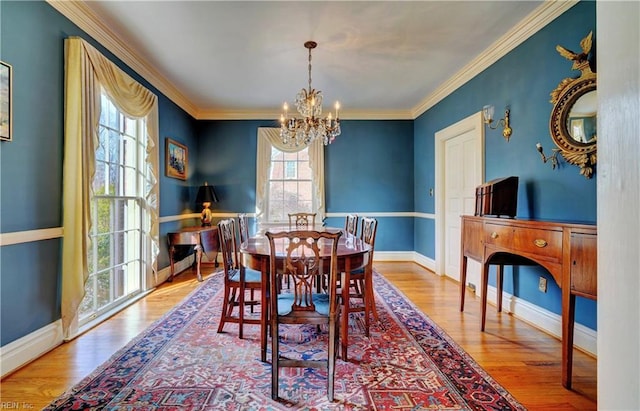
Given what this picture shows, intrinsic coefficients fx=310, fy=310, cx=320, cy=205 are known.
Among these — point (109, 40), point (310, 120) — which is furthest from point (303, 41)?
point (109, 40)

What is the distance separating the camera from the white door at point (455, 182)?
3.69m

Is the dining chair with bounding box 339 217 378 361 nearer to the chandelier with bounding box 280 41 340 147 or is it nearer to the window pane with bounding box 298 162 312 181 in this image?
the chandelier with bounding box 280 41 340 147

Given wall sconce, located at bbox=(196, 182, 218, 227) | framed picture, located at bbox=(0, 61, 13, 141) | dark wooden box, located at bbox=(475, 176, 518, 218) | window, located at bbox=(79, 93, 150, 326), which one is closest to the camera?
framed picture, located at bbox=(0, 61, 13, 141)

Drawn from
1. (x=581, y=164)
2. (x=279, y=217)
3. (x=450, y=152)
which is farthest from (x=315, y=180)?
(x=581, y=164)

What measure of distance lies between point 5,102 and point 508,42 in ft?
13.2

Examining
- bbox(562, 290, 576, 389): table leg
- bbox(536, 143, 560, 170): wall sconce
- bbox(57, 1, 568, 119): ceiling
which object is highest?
bbox(57, 1, 568, 119): ceiling

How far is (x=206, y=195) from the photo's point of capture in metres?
5.06

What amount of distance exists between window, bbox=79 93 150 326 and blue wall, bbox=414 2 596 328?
3.80 metres

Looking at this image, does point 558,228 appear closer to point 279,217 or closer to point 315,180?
point 315,180

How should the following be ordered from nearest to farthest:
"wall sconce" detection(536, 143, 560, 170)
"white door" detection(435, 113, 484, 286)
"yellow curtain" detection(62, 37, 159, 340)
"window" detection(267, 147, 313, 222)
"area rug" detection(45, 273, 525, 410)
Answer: "area rug" detection(45, 273, 525, 410), "yellow curtain" detection(62, 37, 159, 340), "wall sconce" detection(536, 143, 560, 170), "white door" detection(435, 113, 484, 286), "window" detection(267, 147, 313, 222)

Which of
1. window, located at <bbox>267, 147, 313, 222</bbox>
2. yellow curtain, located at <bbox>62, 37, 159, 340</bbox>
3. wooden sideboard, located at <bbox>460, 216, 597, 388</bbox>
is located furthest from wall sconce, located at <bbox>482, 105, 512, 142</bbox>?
yellow curtain, located at <bbox>62, 37, 159, 340</bbox>

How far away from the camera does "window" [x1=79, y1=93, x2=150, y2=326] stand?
2895mm

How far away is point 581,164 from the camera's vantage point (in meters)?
2.22

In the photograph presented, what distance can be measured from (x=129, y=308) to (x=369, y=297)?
2399 mm
